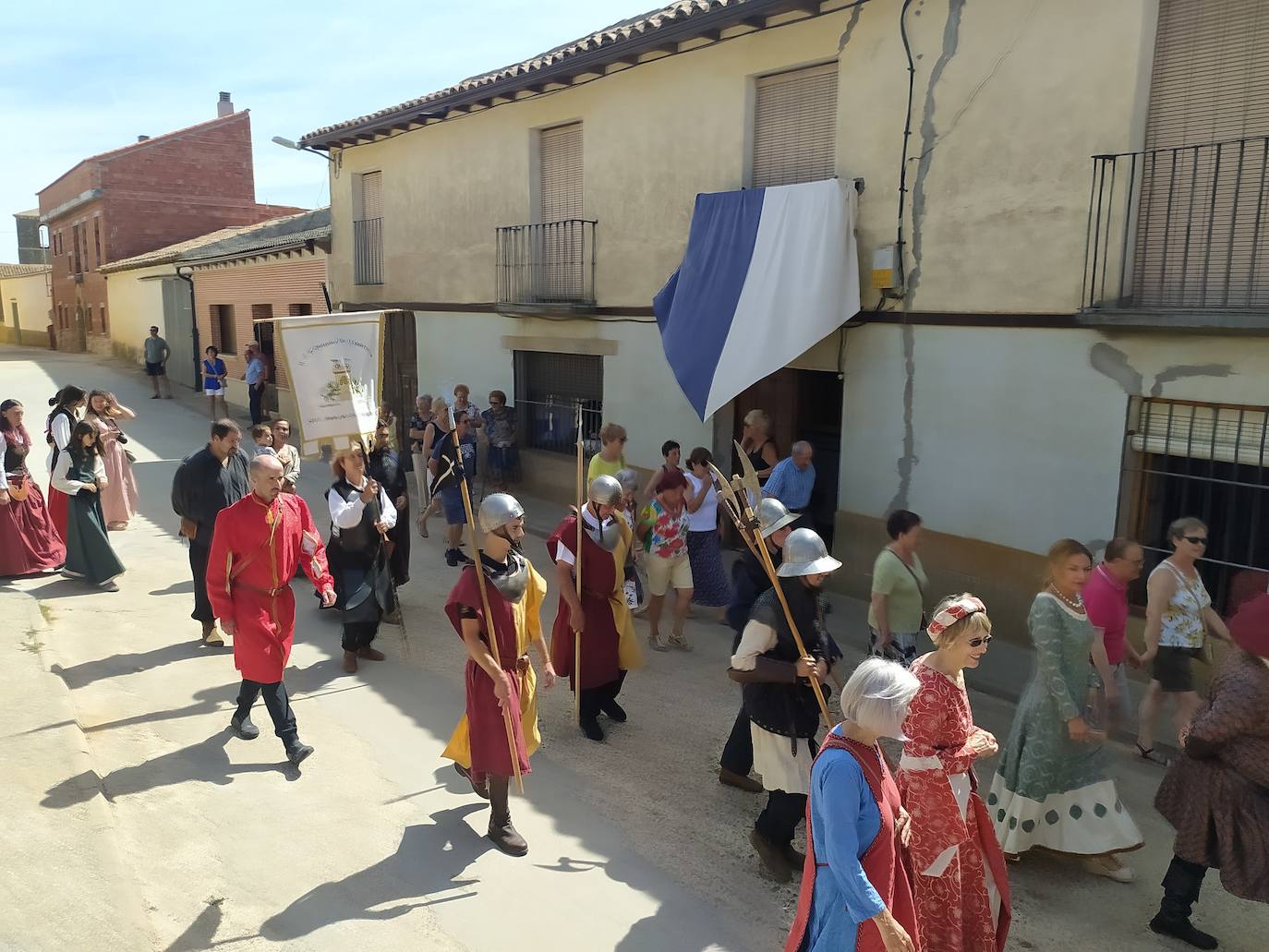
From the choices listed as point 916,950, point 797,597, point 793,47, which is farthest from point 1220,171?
point 916,950

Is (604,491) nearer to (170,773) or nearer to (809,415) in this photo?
(170,773)

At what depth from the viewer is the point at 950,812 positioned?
134 inches

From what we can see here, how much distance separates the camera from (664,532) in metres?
7.31

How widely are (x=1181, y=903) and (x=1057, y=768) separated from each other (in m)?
0.66

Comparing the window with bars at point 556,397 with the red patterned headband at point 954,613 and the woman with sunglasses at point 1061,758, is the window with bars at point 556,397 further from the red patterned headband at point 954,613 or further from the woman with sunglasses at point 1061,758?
the red patterned headband at point 954,613

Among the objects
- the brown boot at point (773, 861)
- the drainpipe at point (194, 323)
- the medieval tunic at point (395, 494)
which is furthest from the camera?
the drainpipe at point (194, 323)

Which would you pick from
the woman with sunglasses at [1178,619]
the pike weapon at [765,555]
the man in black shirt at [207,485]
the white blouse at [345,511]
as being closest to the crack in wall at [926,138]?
the woman with sunglasses at [1178,619]

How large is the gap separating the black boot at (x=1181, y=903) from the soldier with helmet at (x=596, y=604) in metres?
2.93

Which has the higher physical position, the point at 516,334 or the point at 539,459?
the point at 516,334

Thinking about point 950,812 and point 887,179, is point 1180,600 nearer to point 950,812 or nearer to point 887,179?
point 950,812

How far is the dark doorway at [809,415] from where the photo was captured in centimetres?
1015

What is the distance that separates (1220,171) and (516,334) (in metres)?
8.28

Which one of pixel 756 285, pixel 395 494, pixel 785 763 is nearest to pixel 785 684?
pixel 785 763

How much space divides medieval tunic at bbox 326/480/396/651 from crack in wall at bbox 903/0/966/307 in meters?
4.57
